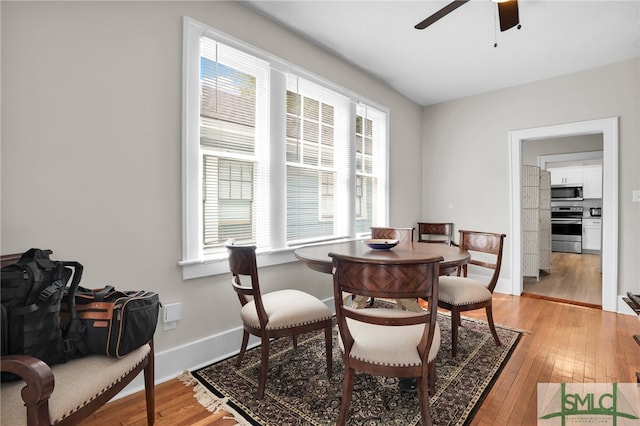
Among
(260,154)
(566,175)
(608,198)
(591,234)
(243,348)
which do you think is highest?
(566,175)

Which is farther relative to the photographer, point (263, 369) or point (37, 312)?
point (263, 369)

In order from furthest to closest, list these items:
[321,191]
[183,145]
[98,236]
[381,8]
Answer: [321,191] < [381,8] < [183,145] < [98,236]

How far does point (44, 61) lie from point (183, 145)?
2.58 ft

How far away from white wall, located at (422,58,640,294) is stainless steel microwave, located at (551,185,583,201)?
5279 mm

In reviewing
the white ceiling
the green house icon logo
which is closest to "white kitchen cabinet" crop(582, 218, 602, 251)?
the white ceiling

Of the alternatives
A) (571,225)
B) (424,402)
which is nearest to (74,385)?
(424,402)

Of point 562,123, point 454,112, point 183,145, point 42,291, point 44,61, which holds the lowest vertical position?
point 42,291

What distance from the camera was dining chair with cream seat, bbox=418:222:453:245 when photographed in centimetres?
455

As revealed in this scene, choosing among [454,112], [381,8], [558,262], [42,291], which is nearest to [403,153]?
[454,112]

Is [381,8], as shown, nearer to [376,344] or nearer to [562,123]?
[376,344]

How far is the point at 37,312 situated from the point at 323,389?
150 centimetres

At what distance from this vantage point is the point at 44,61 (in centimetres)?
158

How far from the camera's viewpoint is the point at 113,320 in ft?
4.32

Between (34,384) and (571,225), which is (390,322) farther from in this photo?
(571,225)
